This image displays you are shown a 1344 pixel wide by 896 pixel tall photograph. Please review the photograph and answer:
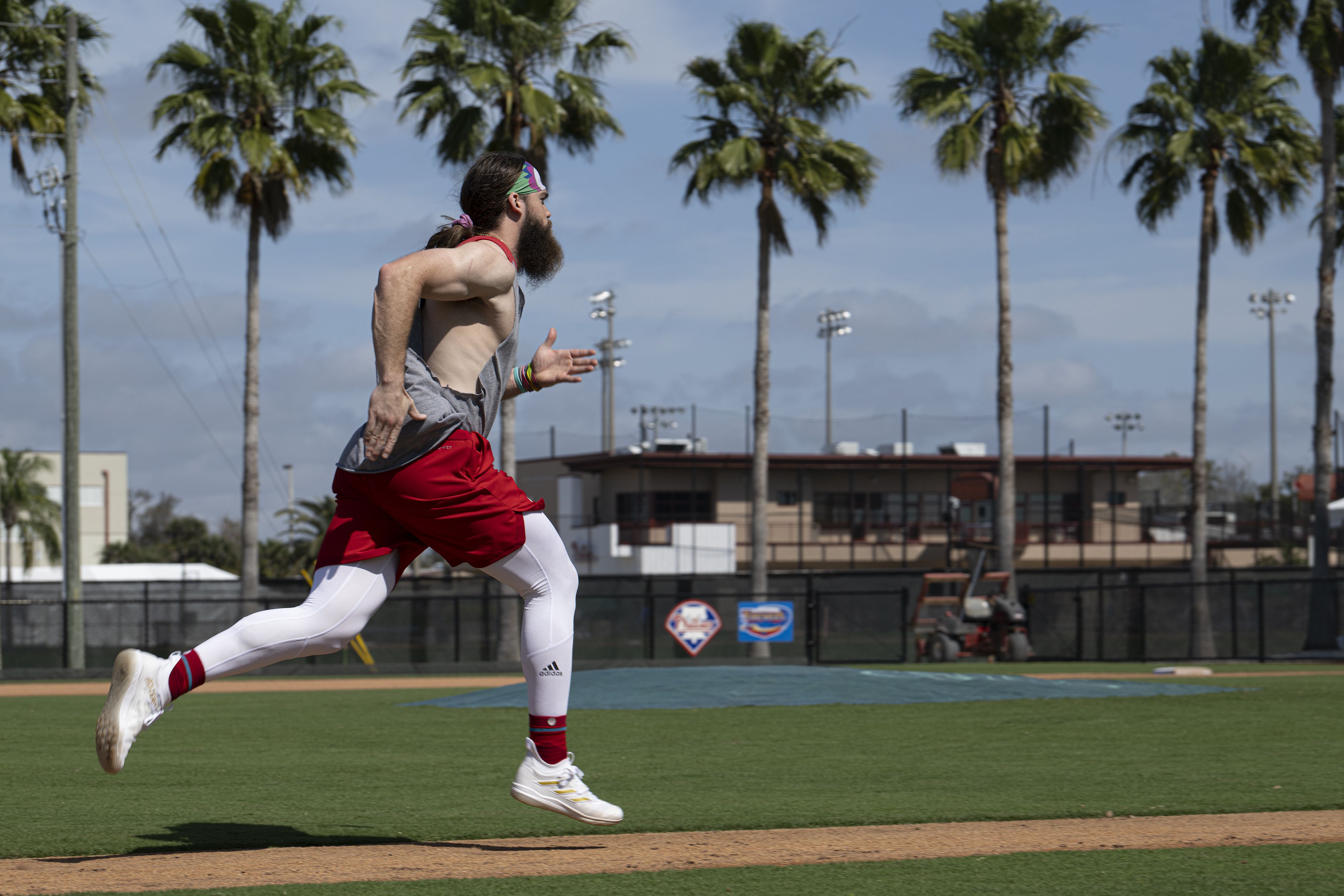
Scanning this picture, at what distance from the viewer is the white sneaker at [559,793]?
13.8 feet

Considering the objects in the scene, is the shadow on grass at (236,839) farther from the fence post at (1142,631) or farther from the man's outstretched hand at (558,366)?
the fence post at (1142,631)

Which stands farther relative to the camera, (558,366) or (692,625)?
(692,625)

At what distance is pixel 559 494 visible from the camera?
52.7 meters

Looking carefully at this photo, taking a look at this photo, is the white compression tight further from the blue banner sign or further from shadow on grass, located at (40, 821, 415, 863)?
the blue banner sign

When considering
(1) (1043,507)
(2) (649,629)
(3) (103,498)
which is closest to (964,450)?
(1) (1043,507)

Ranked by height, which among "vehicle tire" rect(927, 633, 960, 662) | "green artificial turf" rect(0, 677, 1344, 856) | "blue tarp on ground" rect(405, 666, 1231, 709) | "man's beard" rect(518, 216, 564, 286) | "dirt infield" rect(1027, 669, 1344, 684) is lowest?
"vehicle tire" rect(927, 633, 960, 662)

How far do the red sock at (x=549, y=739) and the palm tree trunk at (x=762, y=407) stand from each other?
2339cm

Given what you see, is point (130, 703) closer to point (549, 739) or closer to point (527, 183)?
point (549, 739)

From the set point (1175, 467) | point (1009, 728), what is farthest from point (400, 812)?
point (1175, 467)

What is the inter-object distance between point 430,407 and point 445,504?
277 millimetres

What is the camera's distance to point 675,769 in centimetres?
705

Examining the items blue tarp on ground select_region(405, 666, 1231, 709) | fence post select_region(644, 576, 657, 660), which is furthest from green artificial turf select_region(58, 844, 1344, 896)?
fence post select_region(644, 576, 657, 660)

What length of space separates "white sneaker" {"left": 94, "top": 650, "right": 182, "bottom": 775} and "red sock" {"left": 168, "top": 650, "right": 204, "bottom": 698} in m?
0.01

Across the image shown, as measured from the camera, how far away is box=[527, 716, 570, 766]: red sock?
4254 mm
